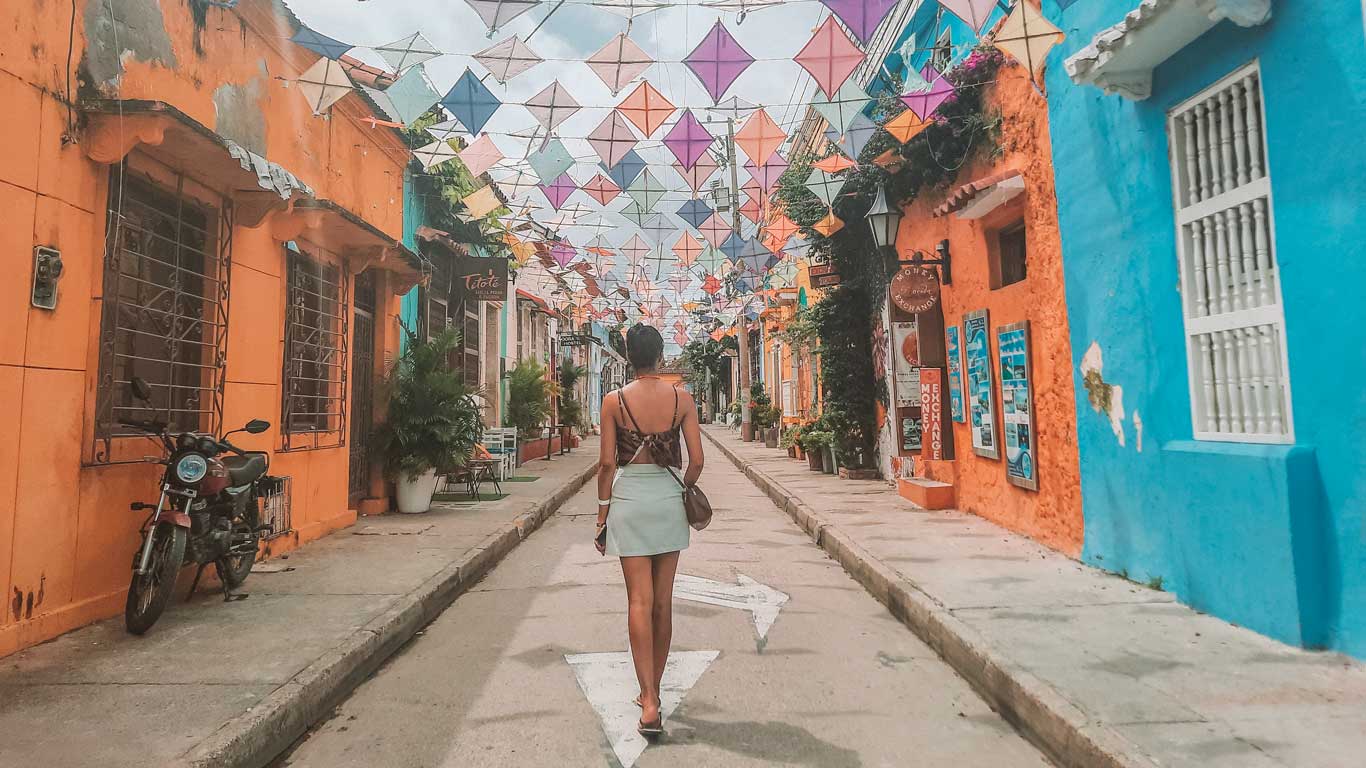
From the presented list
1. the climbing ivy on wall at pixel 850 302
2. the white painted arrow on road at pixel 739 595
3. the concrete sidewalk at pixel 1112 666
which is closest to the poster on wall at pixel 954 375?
the climbing ivy on wall at pixel 850 302

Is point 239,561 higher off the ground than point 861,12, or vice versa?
point 861,12

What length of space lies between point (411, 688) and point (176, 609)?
2.20 meters

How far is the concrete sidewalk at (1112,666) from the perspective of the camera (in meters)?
2.95

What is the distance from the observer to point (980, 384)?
8.35 metres

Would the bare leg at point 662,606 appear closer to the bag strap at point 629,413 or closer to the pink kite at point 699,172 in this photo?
the bag strap at point 629,413

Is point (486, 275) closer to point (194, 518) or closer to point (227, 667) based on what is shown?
point (194, 518)

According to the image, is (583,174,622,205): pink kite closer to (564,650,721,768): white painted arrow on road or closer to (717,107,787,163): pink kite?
(717,107,787,163): pink kite

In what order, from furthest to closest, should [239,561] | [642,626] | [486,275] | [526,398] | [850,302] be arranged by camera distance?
[526,398] < [850,302] < [486,275] < [239,561] < [642,626]

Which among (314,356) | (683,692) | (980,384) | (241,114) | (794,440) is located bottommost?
(683,692)

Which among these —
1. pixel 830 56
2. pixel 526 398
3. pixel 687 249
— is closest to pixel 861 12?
pixel 830 56

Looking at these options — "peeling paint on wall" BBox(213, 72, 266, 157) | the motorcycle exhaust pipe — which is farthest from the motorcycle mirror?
"peeling paint on wall" BBox(213, 72, 266, 157)

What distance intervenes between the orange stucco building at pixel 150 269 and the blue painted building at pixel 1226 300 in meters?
6.17

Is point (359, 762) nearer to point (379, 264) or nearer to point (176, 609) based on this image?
point (176, 609)

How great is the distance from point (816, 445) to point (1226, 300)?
1012cm
